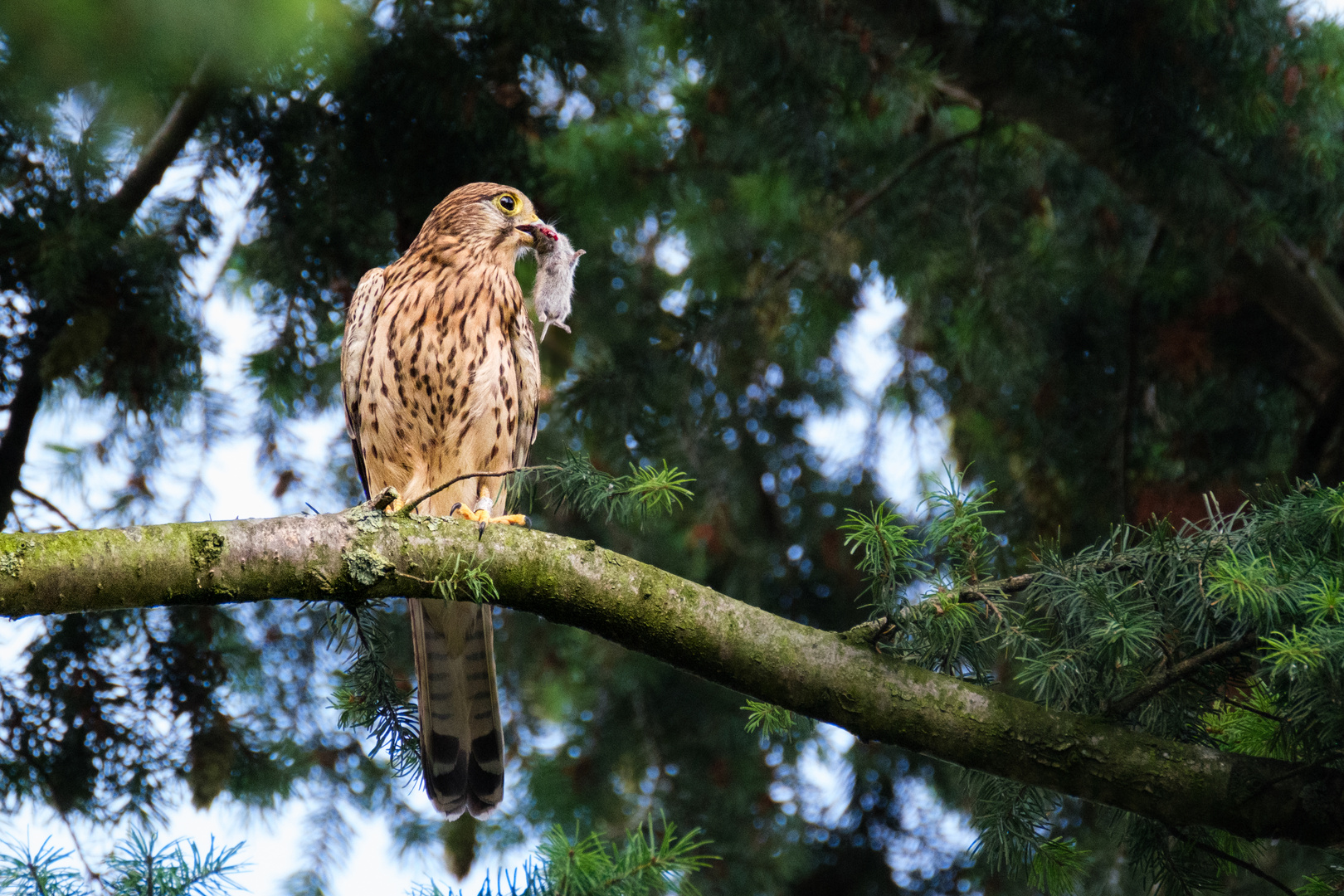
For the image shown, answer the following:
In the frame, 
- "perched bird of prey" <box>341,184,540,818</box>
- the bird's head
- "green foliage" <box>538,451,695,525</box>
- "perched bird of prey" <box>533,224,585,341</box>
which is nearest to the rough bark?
"green foliage" <box>538,451,695,525</box>

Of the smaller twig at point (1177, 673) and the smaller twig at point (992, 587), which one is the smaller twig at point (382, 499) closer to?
the smaller twig at point (992, 587)

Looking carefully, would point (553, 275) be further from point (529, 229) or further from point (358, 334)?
point (358, 334)

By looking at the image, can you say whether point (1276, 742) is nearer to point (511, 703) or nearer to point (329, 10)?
point (329, 10)

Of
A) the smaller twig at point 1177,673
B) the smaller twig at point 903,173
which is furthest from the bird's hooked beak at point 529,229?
the smaller twig at point 1177,673

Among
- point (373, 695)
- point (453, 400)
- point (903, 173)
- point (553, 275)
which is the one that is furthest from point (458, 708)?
point (903, 173)

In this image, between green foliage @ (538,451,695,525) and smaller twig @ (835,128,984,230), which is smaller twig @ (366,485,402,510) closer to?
green foliage @ (538,451,695,525)

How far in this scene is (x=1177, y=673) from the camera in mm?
2016

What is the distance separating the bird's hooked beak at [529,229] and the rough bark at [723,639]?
1555 mm

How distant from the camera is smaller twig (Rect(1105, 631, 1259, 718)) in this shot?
1975 millimetres

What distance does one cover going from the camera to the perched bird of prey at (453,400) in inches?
116

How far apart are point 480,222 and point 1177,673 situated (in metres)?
2.32

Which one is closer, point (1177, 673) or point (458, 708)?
point (1177, 673)

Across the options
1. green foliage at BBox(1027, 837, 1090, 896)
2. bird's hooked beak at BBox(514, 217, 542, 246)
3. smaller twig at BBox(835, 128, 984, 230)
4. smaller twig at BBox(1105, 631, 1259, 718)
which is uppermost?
smaller twig at BBox(835, 128, 984, 230)

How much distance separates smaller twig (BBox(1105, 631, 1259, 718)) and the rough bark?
4cm
